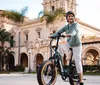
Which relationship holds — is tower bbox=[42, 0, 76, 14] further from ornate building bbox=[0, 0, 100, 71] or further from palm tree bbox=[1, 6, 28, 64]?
palm tree bbox=[1, 6, 28, 64]

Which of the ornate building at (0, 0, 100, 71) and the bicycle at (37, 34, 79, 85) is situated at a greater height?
the ornate building at (0, 0, 100, 71)

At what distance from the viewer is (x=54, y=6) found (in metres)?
50.1

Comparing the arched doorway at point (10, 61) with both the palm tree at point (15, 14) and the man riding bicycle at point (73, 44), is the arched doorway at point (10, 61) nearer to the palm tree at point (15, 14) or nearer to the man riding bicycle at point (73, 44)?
the palm tree at point (15, 14)

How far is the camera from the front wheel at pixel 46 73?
512cm

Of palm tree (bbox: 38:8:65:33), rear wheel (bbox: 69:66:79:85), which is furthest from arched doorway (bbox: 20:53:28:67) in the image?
rear wheel (bbox: 69:66:79:85)

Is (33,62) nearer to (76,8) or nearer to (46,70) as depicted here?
(76,8)

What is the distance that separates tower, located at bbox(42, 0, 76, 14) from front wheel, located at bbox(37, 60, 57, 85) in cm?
4349

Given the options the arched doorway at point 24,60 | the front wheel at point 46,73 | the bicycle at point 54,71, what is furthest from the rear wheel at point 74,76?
the arched doorway at point 24,60

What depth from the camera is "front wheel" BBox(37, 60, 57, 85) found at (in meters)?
5.12

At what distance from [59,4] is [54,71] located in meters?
44.5

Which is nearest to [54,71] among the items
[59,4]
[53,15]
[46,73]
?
[46,73]

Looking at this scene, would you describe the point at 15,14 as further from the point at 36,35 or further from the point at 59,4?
the point at 59,4

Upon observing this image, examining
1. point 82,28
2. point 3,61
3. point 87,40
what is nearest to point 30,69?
point 3,61

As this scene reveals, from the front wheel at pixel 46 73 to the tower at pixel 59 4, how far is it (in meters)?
43.5
